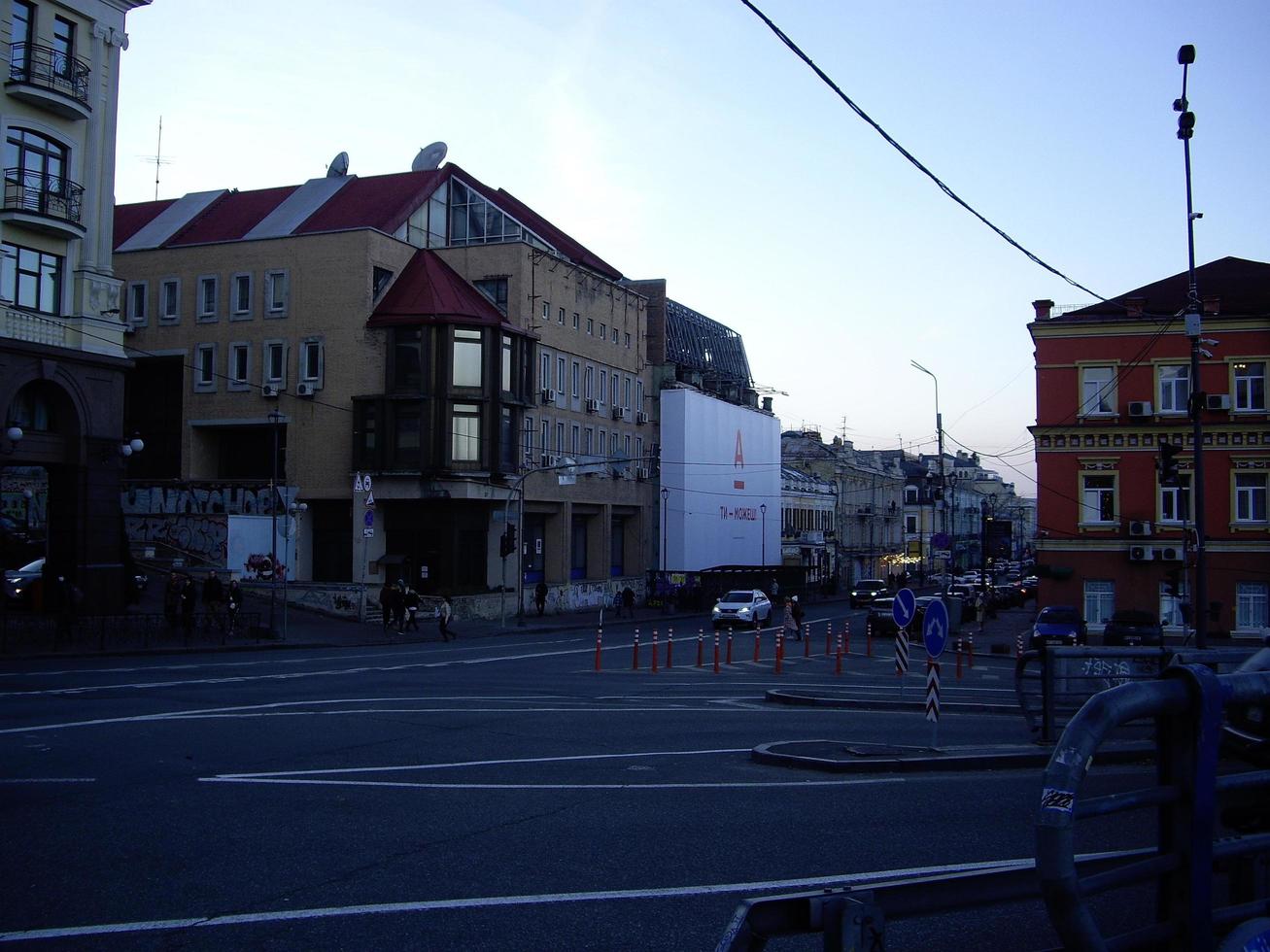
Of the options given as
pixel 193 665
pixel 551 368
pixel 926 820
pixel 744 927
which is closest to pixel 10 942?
pixel 744 927

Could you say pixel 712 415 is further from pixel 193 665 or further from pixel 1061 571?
pixel 193 665

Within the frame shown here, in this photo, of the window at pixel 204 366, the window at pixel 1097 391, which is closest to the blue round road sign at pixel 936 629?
the window at pixel 1097 391

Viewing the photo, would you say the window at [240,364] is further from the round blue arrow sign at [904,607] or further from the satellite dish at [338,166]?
the round blue arrow sign at [904,607]

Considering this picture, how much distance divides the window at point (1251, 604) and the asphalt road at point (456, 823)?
2706cm

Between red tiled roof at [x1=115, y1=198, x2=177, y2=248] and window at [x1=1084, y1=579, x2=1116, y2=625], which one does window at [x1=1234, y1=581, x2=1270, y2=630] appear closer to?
window at [x1=1084, y1=579, x2=1116, y2=625]

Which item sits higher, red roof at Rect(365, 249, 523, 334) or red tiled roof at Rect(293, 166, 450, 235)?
red tiled roof at Rect(293, 166, 450, 235)

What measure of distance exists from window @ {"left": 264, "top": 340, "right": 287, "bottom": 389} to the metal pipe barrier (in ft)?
177

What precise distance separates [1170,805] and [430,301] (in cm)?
5113

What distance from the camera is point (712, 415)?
76625mm

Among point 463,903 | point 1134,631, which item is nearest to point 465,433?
point 1134,631

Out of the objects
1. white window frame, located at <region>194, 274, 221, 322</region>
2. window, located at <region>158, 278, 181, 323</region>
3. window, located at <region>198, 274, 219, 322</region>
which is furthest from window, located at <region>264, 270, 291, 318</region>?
window, located at <region>158, 278, 181, 323</region>

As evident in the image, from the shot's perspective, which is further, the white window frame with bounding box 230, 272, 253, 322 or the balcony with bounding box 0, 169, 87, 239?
the white window frame with bounding box 230, 272, 253, 322

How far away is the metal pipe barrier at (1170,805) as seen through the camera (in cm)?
355

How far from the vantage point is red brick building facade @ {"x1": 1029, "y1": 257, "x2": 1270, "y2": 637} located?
1655 inches
